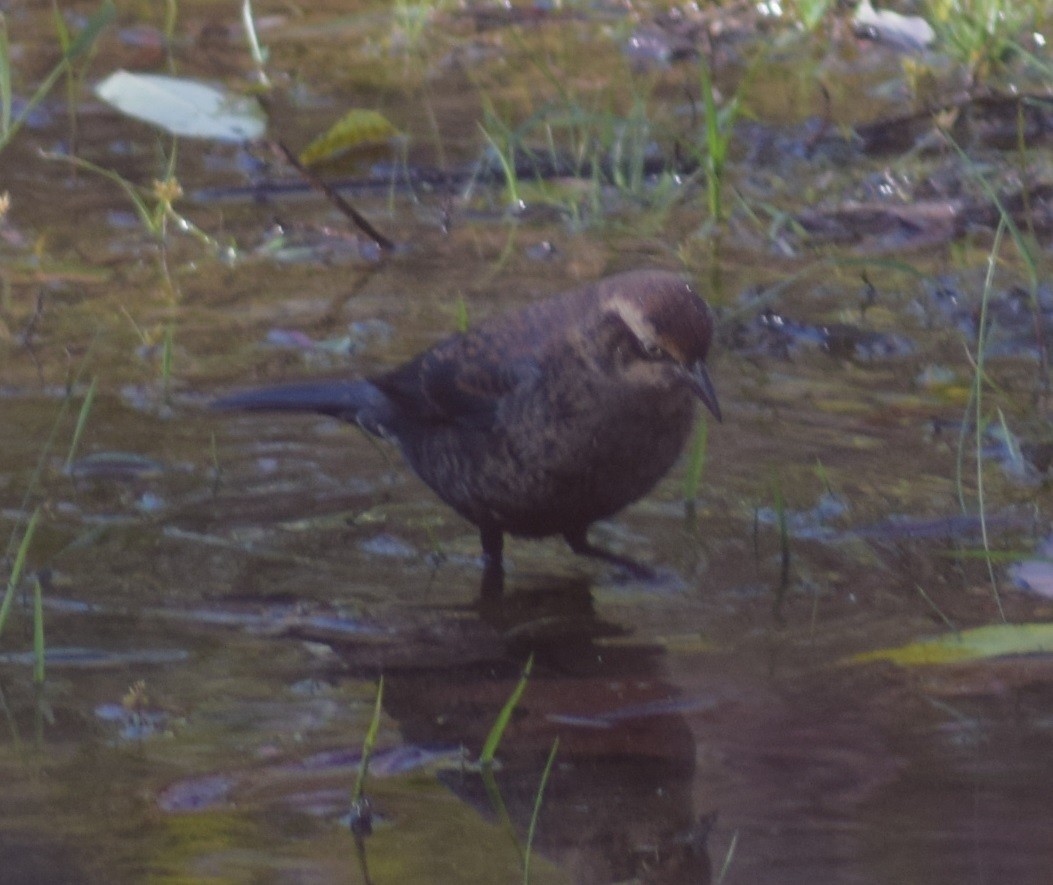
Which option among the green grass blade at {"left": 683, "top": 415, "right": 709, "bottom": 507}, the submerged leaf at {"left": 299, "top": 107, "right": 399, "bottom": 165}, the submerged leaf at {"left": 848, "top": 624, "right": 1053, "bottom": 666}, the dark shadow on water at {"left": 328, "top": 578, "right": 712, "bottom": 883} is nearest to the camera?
the dark shadow on water at {"left": 328, "top": 578, "right": 712, "bottom": 883}

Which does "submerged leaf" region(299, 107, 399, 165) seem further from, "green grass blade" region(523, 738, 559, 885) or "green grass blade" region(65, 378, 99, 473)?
"green grass blade" region(523, 738, 559, 885)

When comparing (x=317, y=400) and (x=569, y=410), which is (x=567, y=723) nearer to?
(x=569, y=410)

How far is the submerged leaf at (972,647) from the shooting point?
11.6ft

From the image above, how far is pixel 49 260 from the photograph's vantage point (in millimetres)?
6258

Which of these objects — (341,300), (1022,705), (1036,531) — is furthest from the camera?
(341,300)

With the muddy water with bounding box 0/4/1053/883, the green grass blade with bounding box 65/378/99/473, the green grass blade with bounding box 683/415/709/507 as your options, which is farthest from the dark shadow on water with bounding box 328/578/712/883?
the green grass blade with bounding box 65/378/99/473

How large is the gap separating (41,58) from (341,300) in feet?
10.1

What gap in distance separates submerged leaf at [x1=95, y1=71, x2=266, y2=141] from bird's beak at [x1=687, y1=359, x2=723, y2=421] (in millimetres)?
2786

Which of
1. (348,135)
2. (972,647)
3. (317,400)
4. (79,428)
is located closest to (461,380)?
(317,400)

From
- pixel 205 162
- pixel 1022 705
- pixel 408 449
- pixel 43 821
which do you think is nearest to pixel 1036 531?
pixel 1022 705

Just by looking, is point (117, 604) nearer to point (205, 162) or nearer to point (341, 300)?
point (341, 300)

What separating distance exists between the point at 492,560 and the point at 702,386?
65cm

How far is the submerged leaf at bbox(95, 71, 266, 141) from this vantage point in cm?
638

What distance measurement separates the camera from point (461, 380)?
457 cm
